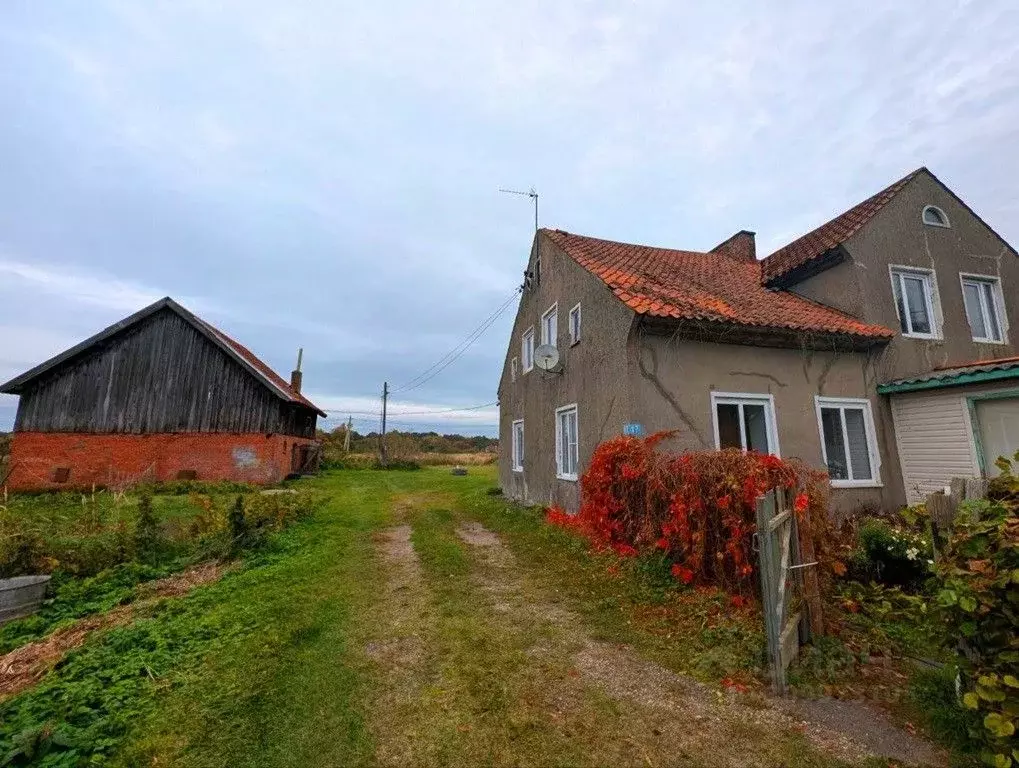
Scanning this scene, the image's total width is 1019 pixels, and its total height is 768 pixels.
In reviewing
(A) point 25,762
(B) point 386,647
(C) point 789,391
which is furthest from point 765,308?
(A) point 25,762

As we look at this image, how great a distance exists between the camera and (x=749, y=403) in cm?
904

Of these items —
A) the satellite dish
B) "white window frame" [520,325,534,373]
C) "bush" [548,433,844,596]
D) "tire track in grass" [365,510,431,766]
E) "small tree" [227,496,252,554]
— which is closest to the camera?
"tire track in grass" [365,510,431,766]

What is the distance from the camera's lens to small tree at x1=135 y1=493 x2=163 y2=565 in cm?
758

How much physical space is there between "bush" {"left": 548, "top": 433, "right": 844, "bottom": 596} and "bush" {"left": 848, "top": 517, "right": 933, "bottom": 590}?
3.96ft

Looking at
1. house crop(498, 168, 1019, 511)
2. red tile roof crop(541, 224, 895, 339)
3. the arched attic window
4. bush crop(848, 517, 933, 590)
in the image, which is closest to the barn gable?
house crop(498, 168, 1019, 511)

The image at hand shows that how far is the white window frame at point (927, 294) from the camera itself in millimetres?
10648

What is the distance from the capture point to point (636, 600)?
5965 millimetres

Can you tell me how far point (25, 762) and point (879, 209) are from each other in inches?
632

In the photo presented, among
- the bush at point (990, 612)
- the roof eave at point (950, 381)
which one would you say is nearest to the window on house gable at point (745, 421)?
the roof eave at point (950, 381)

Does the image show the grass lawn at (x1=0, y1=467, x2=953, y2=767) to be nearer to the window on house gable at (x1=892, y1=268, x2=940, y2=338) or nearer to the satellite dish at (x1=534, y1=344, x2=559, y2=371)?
the satellite dish at (x1=534, y1=344, x2=559, y2=371)

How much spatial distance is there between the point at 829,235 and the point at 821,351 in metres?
4.04

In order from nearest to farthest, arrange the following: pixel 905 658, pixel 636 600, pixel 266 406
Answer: pixel 905 658, pixel 636 600, pixel 266 406

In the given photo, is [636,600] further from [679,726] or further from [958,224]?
[958,224]

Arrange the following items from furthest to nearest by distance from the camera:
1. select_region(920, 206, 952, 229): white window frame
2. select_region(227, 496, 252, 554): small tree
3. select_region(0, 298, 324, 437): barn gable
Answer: select_region(0, 298, 324, 437): barn gable → select_region(920, 206, 952, 229): white window frame → select_region(227, 496, 252, 554): small tree
